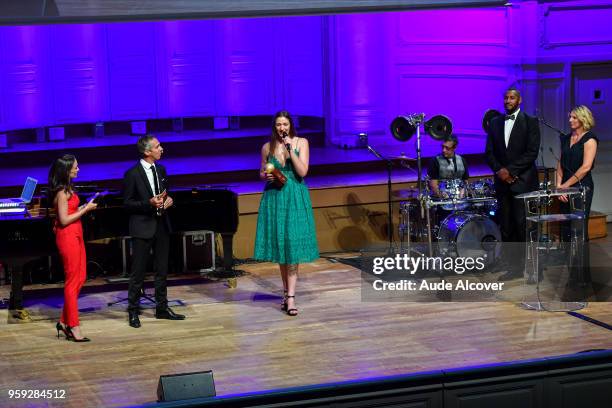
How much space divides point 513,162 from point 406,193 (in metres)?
1.65

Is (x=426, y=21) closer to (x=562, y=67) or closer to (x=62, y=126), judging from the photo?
(x=562, y=67)

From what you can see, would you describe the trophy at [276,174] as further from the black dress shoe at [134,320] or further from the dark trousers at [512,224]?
the dark trousers at [512,224]

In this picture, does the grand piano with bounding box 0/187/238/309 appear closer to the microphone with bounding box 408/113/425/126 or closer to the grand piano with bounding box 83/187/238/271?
the grand piano with bounding box 83/187/238/271

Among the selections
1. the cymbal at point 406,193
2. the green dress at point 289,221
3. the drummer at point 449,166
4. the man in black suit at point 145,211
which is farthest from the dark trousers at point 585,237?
the man in black suit at point 145,211

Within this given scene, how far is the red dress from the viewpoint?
Result: 684 centimetres

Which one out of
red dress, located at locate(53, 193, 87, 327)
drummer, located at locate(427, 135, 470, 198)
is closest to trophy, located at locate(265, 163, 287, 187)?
red dress, located at locate(53, 193, 87, 327)

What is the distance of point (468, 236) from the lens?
28.6 feet

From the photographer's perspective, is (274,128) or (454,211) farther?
(454,211)

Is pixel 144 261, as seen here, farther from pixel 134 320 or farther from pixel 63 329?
pixel 63 329

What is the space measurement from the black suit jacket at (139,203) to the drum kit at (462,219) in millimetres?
2670

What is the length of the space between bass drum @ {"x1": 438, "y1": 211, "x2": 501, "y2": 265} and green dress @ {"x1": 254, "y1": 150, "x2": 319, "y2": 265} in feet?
5.66

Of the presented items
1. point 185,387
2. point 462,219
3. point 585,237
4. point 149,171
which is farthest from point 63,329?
point 585,237

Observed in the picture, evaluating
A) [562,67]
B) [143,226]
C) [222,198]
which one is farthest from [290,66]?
[143,226]

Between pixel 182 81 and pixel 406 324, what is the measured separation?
763 centimetres
